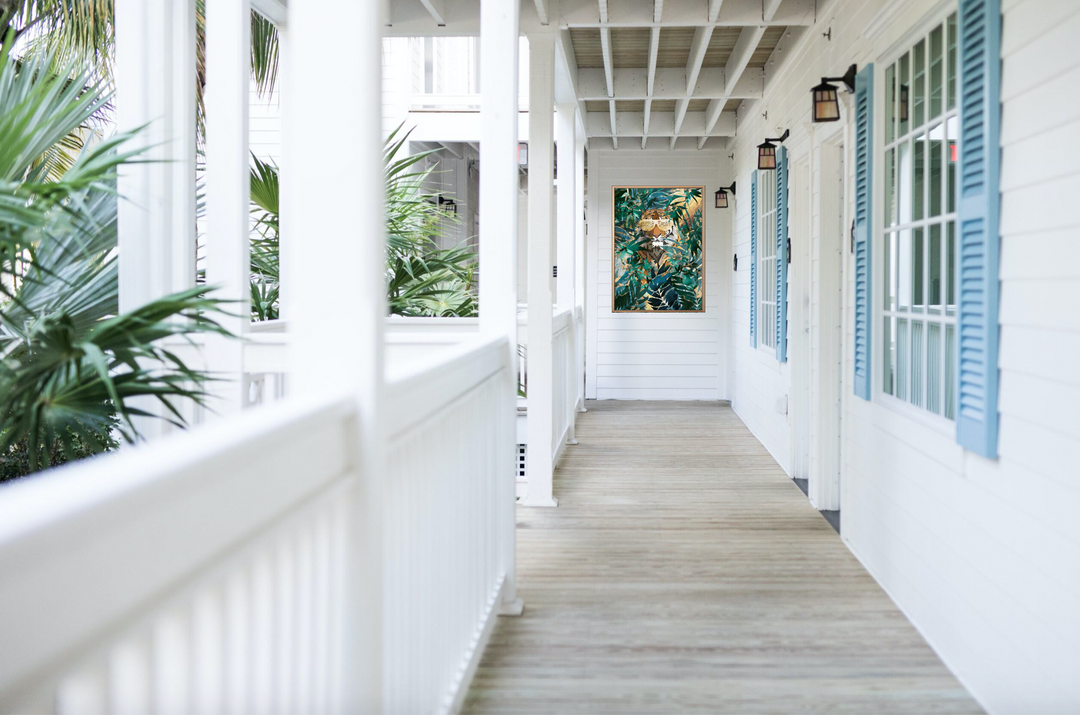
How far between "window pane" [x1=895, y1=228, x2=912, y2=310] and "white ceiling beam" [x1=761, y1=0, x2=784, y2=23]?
1793 millimetres

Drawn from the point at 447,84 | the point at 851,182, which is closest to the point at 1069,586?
the point at 851,182

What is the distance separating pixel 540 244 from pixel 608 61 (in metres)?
1.62

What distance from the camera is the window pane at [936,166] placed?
3.17 meters

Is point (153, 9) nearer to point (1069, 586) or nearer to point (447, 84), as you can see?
point (1069, 586)

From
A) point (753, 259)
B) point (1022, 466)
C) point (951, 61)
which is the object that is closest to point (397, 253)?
point (951, 61)

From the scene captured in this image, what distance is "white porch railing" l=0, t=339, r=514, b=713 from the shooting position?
29.6 inches

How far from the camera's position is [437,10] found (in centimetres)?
515

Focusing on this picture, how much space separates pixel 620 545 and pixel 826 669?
1618 millimetres

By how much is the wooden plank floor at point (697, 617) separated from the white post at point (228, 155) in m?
1.54

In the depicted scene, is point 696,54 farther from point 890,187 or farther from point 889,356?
point 889,356

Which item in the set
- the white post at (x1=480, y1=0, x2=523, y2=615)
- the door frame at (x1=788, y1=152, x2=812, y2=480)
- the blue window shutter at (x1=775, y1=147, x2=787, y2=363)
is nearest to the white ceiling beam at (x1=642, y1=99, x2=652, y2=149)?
the blue window shutter at (x1=775, y1=147, x2=787, y2=363)

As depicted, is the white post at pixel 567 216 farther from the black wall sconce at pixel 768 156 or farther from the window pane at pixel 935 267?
the window pane at pixel 935 267

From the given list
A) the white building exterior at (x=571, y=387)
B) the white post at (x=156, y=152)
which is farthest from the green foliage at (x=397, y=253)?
the white post at (x=156, y=152)

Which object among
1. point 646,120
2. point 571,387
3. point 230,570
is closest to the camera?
point 230,570
